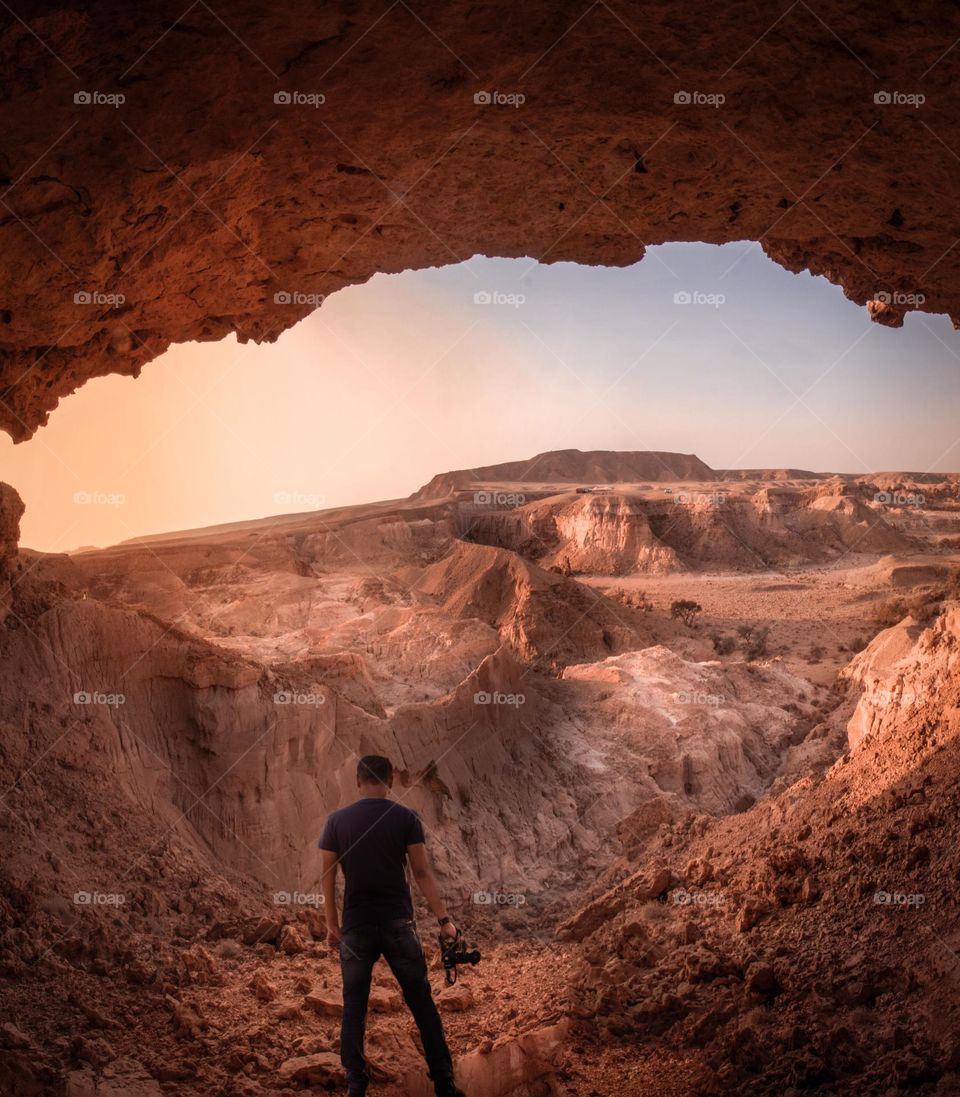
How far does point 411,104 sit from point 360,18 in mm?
551

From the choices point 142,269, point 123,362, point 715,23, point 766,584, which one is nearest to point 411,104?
point 715,23

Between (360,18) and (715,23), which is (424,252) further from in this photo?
(715,23)

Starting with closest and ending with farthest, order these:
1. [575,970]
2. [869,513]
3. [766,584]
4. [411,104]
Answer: [411,104] < [575,970] < [766,584] < [869,513]

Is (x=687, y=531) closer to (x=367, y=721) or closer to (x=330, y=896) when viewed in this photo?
(x=367, y=721)

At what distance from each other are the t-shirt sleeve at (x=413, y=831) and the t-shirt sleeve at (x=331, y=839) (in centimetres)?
34

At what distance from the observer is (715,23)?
144 inches

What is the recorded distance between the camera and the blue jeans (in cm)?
379

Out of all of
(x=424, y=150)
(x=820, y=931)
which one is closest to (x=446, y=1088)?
(x=820, y=931)

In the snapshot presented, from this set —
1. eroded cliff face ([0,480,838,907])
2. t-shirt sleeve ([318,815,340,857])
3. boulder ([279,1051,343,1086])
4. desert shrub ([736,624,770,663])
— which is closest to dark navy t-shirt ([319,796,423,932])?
t-shirt sleeve ([318,815,340,857])

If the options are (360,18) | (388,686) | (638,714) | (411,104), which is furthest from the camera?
(638,714)

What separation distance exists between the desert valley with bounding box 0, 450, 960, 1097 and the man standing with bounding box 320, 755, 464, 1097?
0.61 m

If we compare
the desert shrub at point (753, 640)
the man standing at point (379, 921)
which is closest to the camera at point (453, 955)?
the man standing at point (379, 921)

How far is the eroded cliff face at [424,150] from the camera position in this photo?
3654 millimetres

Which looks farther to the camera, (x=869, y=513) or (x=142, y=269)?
(x=869, y=513)
